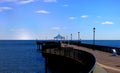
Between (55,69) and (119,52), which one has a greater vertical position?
(119,52)

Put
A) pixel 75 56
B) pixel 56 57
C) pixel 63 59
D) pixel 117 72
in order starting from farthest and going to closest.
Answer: pixel 56 57
pixel 63 59
pixel 75 56
pixel 117 72

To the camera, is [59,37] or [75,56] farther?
[59,37]

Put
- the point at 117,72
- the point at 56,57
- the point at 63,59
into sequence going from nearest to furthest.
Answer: the point at 117,72
the point at 63,59
the point at 56,57

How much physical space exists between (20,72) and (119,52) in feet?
52.5

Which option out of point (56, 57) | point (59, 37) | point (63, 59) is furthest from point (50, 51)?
point (59, 37)

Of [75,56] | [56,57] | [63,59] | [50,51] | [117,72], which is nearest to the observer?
[117,72]

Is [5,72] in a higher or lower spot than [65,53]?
lower

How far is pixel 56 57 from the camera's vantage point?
151ft

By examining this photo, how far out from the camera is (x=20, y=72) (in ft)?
159

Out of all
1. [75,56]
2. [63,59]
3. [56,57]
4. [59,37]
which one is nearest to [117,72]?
[75,56]

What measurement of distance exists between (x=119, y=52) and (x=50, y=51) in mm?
11661

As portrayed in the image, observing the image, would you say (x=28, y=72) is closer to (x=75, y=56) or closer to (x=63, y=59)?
(x=63, y=59)

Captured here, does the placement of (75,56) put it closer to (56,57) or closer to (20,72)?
(56,57)

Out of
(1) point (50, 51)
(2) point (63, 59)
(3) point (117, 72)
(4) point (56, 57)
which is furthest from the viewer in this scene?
(1) point (50, 51)
